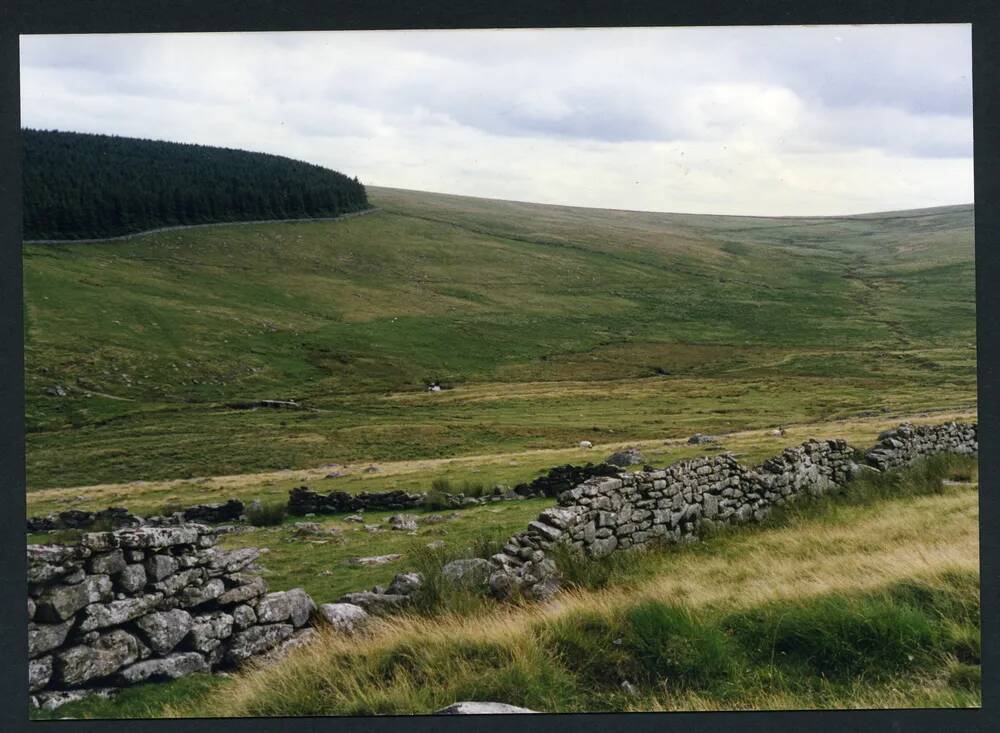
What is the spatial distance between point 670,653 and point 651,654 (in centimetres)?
17

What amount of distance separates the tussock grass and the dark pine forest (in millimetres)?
9977

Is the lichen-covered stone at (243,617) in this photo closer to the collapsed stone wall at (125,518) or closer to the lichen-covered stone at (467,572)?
the lichen-covered stone at (467,572)

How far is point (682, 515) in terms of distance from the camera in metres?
9.49

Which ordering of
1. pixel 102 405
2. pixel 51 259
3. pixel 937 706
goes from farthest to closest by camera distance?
1. pixel 102 405
2. pixel 51 259
3. pixel 937 706

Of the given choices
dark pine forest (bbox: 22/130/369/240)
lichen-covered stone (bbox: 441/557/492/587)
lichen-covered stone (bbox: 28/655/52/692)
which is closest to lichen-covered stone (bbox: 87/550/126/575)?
lichen-covered stone (bbox: 28/655/52/692)

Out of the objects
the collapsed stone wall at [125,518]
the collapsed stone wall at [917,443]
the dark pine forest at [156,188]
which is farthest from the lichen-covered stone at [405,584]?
the dark pine forest at [156,188]

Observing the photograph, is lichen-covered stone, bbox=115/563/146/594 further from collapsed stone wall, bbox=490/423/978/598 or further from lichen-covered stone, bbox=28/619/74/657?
collapsed stone wall, bbox=490/423/978/598

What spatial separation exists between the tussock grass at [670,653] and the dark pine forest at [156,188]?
998 centimetres

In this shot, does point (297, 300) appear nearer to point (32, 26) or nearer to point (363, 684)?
point (32, 26)

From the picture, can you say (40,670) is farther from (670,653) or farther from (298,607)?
(670,653)

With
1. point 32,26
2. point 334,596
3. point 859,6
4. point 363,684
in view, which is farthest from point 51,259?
point 859,6

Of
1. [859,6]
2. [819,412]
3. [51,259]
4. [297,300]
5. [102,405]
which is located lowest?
[819,412]

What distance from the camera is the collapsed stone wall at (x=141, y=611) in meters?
6.34

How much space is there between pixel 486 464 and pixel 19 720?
1057 cm
